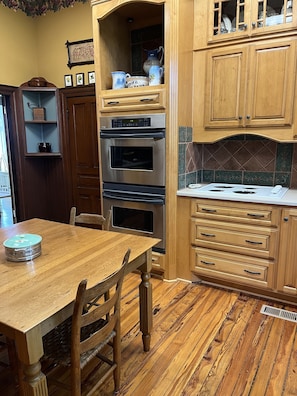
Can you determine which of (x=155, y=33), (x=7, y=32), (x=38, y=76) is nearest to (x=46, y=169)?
(x=38, y=76)

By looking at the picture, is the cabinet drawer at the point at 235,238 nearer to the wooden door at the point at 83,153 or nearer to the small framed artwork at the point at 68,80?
the wooden door at the point at 83,153

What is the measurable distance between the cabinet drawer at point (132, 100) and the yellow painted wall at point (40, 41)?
1.00 m

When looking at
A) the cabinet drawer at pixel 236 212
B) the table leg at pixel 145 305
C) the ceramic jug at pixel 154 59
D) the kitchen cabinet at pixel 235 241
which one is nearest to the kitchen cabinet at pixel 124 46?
the ceramic jug at pixel 154 59

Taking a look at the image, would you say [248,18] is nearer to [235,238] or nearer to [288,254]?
[235,238]

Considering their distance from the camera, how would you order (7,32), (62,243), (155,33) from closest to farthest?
1. (62,243)
2. (155,33)
3. (7,32)

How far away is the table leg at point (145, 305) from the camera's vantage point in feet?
6.05

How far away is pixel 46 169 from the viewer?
13.9 feet

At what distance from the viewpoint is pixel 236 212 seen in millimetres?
2566

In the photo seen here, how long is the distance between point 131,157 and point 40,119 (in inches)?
68.0

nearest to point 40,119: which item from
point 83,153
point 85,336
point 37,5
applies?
point 83,153

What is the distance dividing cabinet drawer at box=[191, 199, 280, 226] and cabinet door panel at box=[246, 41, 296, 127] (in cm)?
75

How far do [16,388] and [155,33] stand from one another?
10.7ft

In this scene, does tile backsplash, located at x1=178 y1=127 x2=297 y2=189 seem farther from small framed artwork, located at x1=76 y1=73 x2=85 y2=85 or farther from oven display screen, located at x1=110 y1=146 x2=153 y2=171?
small framed artwork, located at x1=76 y1=73 x2=85 y2=85

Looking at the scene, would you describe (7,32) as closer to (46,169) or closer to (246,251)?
(46,169)
